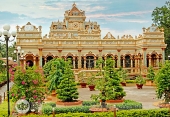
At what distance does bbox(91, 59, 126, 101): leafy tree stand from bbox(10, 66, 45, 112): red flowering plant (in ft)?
8.49

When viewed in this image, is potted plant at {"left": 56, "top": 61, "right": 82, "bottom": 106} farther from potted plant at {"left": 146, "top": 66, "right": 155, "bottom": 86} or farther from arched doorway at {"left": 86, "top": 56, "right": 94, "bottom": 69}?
arched doorway at {"left": 86, "top": 56, "right": 94, "bottom": 69}

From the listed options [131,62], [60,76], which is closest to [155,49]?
[131,62]

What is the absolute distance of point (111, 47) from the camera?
32250mm

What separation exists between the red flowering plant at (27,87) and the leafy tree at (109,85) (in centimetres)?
259

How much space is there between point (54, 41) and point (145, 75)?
35.0ft

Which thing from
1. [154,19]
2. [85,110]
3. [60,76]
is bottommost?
[85,110]

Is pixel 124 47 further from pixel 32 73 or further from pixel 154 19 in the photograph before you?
pixel 32 73

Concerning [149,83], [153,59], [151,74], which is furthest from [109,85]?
[153,59]

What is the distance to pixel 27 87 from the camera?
1235 centimetres

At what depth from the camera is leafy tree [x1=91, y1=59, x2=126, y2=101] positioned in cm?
1325

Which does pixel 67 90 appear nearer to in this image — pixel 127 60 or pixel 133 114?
pixel 133 114

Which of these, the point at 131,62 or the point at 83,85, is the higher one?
the point at 131,62

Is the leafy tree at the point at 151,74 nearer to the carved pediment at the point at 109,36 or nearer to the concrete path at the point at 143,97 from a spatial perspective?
the concrete path at the point at 143,97

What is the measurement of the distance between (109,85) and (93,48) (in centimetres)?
1764
